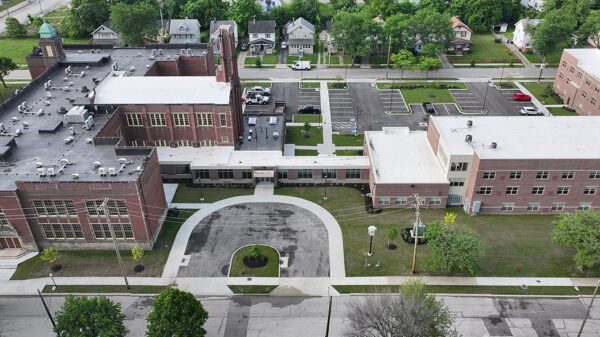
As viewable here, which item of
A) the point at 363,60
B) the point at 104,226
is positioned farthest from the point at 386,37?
the point at 104,226

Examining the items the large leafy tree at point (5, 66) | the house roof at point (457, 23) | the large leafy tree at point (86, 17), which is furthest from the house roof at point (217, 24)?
the house roof at point (457, 23)

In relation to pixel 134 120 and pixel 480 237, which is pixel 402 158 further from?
pixel 134 120

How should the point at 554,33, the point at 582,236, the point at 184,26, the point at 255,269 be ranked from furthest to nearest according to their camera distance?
the point at 184,26 < the point at 554,33 < the point at 255,269 < the point at 582,236

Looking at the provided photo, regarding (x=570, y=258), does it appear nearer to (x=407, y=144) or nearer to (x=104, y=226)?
(x=407, y=144)

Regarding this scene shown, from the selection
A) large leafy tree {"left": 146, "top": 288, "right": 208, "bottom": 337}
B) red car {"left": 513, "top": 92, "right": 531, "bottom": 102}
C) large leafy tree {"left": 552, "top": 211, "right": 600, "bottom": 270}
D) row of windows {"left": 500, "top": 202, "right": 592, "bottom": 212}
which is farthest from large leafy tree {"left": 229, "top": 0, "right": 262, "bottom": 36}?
large leafy tree {"left": 146, "top": 288, "right": 208, "bottom": 337}

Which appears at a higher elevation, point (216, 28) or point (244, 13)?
point (244, 13)

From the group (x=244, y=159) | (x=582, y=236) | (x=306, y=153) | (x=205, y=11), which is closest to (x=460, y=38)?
(x=306, y=153)

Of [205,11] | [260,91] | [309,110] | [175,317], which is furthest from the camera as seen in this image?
[205,11]
